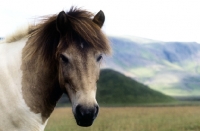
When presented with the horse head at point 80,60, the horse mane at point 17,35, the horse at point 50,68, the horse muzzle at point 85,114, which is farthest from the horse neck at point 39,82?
the horse muzzle at point 85,114

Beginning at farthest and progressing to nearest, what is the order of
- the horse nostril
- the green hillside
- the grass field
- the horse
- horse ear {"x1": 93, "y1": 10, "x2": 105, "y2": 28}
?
1. the green hillside
2. the grass field
3. horse ear {"x1": 93, "y1": 10, "x2": 105, "y2": 28}
4. the horse
5. the horse nostril

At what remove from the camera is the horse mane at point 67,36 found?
4.87 metres

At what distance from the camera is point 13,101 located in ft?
15.5

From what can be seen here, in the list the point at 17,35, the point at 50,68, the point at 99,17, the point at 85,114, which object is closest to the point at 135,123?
the point at 99,17

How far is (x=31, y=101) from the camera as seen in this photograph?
16.0ft

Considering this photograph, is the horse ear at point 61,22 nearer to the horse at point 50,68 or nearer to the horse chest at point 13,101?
the horse at point 50,68

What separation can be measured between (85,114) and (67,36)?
134cm

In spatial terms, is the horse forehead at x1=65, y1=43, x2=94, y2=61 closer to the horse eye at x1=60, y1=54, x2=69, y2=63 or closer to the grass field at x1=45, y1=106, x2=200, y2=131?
the horse eye at x1=60, y1=54, x2=69, y2=63

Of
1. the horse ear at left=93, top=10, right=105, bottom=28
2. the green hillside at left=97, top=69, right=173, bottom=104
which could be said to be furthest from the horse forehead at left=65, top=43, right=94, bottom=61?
the green hillside at left=97, top=69, right=173, bottom=104

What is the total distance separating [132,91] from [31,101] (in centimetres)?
8849

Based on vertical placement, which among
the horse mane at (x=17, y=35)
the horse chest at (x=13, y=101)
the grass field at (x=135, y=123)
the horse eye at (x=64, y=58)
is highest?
the horse eye at (x=64, y=58)

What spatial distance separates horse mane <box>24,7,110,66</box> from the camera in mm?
4871

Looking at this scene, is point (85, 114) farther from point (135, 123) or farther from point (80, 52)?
point (135, 123)

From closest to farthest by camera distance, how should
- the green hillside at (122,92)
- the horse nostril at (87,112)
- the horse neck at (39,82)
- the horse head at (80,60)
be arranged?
the horse nostril at (87,112)
the horse head at (80,60)
the horse neck at (39,82)
the green hillside at (122,92)
